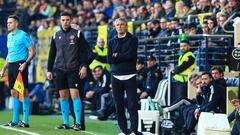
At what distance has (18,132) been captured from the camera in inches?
635

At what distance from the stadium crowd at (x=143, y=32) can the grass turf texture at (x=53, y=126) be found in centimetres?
107

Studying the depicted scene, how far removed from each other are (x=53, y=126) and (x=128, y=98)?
11.0 ft

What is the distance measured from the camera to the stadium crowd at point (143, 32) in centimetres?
1773

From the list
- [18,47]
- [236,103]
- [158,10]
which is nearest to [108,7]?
A: [158,10]

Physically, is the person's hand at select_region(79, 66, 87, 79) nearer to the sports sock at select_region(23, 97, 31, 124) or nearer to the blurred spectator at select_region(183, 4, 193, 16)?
the sports sock at select_region(23, 97, 31, 124)

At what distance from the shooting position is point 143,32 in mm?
24703

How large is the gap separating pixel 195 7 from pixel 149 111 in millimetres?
6707

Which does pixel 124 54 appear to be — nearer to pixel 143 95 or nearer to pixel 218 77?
pixel 218 77

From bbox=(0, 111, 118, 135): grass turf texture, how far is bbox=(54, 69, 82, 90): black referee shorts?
0.79 metres

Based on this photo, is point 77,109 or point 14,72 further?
point 14,72

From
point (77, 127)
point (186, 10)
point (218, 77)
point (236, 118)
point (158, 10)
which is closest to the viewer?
point (236, 118)

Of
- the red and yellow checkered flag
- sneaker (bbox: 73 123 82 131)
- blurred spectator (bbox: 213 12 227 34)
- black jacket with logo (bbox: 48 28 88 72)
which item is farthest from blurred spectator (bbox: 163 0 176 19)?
sneaker (bbox: 73 123 82 131)

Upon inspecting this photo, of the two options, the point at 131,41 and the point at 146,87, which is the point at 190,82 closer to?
the point at 146,87

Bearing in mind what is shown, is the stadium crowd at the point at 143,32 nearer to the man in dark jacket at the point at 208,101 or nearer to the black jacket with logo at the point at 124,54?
the man in dark jacket at the point at 208,101
